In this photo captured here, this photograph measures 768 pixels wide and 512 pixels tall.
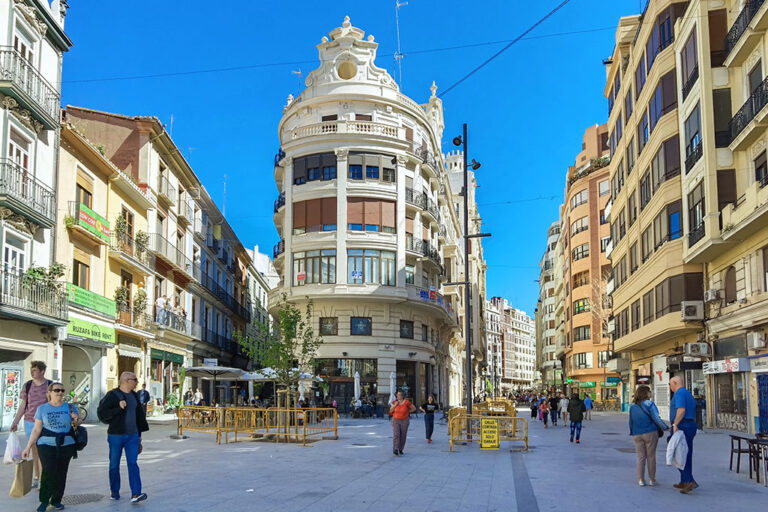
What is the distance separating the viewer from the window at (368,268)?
146ft

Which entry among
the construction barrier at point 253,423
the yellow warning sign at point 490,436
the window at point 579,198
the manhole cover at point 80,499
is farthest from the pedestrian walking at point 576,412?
the window at point 579,198

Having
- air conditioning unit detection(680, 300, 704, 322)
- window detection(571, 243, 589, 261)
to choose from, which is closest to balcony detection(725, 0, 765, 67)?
air conditioning unit detection(680, 300, 704, 322)

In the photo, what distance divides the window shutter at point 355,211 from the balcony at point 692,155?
67.7 feet

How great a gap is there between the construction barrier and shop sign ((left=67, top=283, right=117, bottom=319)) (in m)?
5.93

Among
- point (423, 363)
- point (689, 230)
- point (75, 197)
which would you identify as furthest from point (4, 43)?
point (423, 363)

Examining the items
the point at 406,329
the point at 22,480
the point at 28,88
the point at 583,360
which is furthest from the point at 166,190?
the point at 583,360

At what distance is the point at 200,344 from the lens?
146 feet

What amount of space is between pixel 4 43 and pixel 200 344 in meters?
24.8

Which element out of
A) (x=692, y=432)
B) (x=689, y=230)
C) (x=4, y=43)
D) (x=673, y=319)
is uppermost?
(x=4, y=43)

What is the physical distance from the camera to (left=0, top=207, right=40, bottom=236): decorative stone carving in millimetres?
22141

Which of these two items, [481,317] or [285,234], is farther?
[481,317]

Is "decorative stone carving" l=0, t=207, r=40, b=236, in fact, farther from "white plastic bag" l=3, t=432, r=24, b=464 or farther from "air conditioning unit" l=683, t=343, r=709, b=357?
"air conditioning unit" l=683, t=343, r=709, b=357

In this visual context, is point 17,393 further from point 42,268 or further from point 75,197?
point 75,197

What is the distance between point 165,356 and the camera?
122ft
